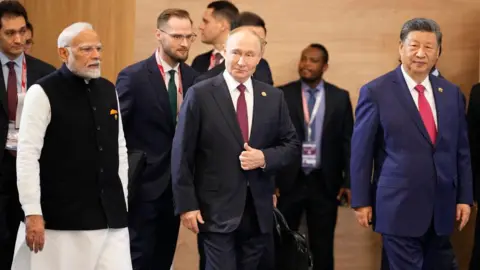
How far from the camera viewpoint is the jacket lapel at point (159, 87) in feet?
19.1

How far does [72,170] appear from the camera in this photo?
15.4 ft

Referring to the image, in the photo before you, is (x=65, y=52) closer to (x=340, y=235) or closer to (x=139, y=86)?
(x=139, y=86)

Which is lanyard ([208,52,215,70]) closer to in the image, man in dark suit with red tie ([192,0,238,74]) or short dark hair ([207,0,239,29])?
man in dark suit with red tie ([192,0,238,74])

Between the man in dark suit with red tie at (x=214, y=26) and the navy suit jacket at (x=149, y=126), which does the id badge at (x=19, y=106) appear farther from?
the man in dark suit with red tie at (x=214, y=26)

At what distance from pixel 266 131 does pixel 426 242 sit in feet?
3.66

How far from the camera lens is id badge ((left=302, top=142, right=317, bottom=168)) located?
707 cm

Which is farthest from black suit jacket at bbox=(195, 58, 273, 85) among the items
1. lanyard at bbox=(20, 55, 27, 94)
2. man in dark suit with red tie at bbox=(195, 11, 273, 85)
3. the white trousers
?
the white trousers

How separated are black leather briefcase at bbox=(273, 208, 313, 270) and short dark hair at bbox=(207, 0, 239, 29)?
6.41 feet

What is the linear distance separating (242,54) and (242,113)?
308 millimetres

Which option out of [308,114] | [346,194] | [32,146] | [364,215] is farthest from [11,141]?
[346,194]

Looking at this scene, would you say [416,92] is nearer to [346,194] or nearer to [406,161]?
[406,161]

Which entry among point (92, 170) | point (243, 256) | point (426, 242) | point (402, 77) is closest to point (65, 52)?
point (92, 170)

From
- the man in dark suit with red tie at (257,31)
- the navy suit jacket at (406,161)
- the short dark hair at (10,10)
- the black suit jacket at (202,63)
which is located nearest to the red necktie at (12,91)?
the short dark hair at (10,10)

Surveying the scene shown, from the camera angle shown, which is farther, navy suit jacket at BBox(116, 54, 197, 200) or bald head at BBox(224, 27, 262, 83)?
navy suit jacket at BBox(116, 54, 197, 200)
